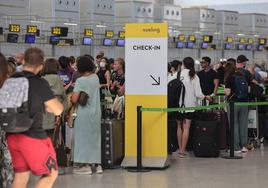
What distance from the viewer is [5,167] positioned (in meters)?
5.86

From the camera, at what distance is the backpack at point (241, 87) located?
10.8 metres

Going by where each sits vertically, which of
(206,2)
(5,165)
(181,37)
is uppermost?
(206,2)

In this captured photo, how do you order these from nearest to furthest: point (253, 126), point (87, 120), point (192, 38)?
point (87, 120), point (253, 126), point (192, 38)

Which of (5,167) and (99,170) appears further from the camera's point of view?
(99,170)

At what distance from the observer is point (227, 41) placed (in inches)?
1335

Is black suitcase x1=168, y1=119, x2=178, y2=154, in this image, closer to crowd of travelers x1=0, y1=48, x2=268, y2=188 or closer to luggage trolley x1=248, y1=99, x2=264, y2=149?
crowd of travelers x1=0, y1=48, x2=268, y2=188

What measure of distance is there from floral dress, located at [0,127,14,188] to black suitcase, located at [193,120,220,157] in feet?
16.7

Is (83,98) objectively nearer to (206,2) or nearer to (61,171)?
(61,171)

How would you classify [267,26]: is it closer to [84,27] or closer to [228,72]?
[84,27]

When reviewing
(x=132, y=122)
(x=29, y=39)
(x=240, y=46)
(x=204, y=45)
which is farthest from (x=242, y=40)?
(x=132, y=122)

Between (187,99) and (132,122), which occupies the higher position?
(187,99)

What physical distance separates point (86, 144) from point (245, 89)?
345 centimetres

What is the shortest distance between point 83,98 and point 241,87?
3397 mm

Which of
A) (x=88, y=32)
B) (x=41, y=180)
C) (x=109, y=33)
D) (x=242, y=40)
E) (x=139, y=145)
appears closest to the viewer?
(x=41, y=180)
